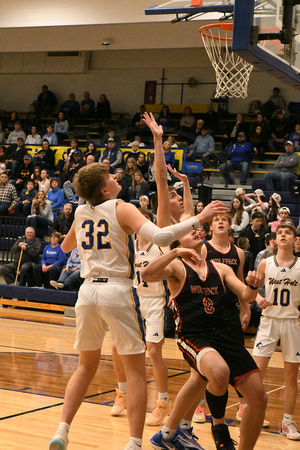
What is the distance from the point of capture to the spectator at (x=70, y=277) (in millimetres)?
12203

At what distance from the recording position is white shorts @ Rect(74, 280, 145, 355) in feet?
13.1

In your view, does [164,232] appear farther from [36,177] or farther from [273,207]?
[36,177]

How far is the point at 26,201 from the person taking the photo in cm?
1458

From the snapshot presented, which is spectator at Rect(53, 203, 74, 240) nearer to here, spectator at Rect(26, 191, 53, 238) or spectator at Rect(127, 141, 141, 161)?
spectator at Rect(26, 191, 53, 238)

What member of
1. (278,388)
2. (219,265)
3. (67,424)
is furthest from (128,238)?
(278,388)

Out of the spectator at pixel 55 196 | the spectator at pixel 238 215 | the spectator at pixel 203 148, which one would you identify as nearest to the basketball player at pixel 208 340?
the spectator at pixel 238 215

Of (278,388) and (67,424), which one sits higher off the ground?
(67,424)

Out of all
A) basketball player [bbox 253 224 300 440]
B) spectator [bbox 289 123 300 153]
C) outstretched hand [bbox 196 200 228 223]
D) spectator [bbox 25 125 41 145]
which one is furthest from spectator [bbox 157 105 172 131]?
outstretched hand [bbox 196 200 228 223]

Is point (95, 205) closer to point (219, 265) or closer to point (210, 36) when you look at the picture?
point (219, 265)

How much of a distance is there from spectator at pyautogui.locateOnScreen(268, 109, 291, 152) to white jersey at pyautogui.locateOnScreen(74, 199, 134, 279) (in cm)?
1007

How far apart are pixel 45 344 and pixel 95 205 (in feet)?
18.3

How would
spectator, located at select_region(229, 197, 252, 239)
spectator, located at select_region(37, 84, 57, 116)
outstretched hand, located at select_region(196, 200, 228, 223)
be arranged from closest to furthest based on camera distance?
outstretched hand, located at select_region(196, 200, 228, 223), spectator, located at select_region(229, 197, 252, 239), spectator, located at select_region(37, 84, 57, 116)

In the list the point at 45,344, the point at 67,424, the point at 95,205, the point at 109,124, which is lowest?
the point at 45,344

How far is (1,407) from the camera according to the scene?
5.61 meters
